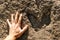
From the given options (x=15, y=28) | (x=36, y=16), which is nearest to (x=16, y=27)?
(x=15, y=28)

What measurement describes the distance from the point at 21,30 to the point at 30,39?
11 centimetres

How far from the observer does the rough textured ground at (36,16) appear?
1.85m

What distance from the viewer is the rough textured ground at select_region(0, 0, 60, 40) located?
185 cm

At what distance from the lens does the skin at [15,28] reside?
185 cm

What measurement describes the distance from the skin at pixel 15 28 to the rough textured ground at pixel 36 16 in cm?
4

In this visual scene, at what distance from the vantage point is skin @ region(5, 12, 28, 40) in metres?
1.85

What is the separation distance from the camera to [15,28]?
6.15 ft

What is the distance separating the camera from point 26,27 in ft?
6.23

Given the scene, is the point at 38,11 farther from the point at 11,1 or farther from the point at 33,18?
the point at 11,1

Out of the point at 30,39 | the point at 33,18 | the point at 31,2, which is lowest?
the point at 30,39

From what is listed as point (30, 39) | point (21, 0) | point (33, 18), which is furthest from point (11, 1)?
point (30, 39)

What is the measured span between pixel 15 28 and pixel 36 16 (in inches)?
8.5

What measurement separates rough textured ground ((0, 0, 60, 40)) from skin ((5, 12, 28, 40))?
4 centimetres

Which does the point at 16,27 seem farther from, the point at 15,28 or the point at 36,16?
the point at 36,16
